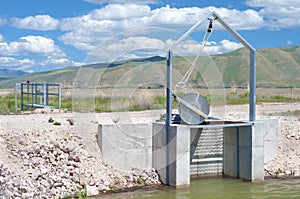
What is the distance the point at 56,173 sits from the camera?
15047mm

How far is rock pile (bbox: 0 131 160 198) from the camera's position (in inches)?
553

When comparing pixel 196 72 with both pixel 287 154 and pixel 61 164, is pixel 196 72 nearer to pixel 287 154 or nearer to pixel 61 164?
pixel 287 154

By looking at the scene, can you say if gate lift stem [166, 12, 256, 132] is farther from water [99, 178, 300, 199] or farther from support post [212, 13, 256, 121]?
water [99, 178, 300, 199]

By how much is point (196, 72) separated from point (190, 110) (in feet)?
8.50

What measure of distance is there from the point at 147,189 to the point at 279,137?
7.52 m

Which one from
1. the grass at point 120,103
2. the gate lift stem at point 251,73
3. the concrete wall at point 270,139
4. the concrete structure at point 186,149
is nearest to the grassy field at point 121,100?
the grass at point 120,103

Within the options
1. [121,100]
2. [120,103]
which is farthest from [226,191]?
[120,103]

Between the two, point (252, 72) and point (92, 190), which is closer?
point (92, 190)

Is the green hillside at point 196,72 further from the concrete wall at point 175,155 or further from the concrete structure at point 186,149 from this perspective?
the concrete wall at point 175,155

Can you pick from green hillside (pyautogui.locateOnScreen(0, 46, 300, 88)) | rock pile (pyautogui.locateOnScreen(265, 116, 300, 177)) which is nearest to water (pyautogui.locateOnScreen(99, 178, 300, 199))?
rock pile (pyautogui.locateOnScreen(265, 116, 300, 177))

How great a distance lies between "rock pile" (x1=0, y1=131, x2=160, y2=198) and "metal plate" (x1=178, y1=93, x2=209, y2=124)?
214cm

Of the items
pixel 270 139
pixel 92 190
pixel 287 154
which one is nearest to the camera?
pixel 92 190

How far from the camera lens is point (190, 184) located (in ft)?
54.6

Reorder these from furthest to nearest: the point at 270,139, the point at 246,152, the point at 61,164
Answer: the point at 270,139
the point at 246,152
the point at 61,164
